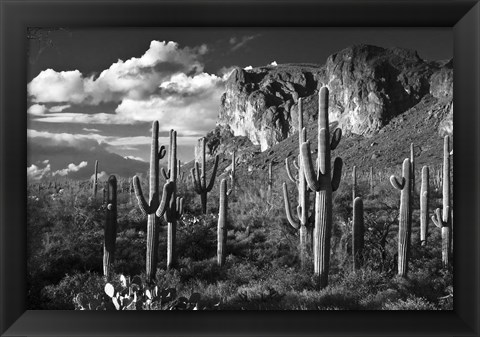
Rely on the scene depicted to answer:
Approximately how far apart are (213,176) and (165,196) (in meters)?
1.44

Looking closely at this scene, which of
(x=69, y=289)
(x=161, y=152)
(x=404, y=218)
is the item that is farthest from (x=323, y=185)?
(x=69, y=289)

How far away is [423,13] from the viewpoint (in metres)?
4.35

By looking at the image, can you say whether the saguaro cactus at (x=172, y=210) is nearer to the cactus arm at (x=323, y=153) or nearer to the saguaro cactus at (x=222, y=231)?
the saguaro cactus at (x=222, y=231)

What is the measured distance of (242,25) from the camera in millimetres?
4520

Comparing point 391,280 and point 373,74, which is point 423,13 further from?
point 373,74

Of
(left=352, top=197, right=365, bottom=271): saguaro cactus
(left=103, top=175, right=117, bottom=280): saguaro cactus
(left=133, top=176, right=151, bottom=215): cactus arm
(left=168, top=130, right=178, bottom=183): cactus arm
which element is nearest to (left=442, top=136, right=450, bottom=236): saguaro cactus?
(left=352, top=197, right=365, bottom=271): saguaro cactus

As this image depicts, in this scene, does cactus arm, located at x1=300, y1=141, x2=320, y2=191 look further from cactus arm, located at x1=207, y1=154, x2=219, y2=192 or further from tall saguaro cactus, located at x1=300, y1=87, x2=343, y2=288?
cactus arm, located at x1=207, y1=154, x2=219, y2=192

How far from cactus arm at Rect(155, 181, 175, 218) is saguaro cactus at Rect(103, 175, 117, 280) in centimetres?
60

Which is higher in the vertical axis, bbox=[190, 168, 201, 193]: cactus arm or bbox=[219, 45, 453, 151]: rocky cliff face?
bbox=[219, 45, 453, 151]: rocky cliff face

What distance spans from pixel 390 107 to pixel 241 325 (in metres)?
5.84

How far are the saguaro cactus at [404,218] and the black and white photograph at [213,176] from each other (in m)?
0.02

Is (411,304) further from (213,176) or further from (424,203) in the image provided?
(213,176)

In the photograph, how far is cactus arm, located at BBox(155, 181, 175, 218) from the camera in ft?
18.8
